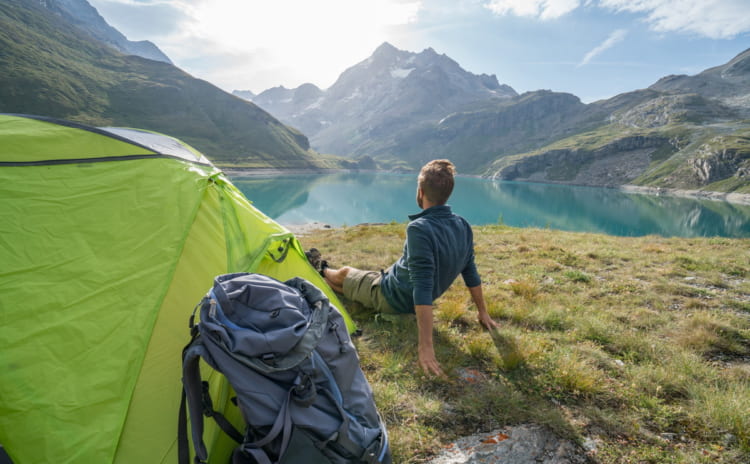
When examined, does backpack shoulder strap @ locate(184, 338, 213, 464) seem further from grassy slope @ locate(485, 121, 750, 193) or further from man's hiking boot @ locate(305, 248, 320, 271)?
grassy slope @ locate(485, 121, 750, 193)

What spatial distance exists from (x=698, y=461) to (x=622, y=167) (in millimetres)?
143960

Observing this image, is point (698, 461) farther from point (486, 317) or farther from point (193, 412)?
point (193, 412)

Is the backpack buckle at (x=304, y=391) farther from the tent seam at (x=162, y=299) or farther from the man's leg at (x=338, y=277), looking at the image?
the man's leg at (x=338, y=277)

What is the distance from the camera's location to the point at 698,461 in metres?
2.30

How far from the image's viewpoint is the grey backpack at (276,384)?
1.93 meters

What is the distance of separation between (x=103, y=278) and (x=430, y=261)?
9.69ft

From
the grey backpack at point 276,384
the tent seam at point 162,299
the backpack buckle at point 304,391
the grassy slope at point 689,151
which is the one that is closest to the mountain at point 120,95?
the tent seam at point 162,299

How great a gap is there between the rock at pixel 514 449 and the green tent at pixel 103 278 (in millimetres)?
1764

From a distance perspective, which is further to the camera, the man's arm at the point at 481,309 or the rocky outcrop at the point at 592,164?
the rocky outcrop at the point at 592,164

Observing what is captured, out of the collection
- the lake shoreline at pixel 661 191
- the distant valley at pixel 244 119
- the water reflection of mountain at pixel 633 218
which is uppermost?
the distant valley at pixel 244 119

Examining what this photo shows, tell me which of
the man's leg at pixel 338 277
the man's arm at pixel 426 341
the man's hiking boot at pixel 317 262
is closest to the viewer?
the man's arm at pixel 426 341

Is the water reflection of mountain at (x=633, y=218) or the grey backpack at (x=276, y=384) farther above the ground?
the grey backpack at (x=276, y=384)

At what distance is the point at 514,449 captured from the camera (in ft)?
8.13

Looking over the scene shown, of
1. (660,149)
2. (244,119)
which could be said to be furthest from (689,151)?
(244,119)
